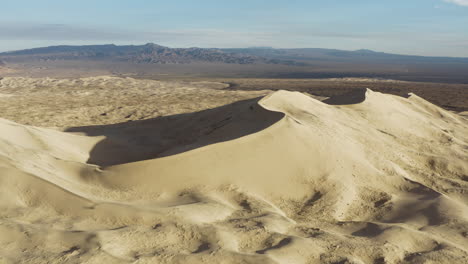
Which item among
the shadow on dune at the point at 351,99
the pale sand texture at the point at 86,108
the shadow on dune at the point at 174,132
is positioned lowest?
the pale sand texture at the point at 86,108

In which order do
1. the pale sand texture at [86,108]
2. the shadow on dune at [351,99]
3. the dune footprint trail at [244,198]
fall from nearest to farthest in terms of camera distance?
the dune footprint trail at [244,198] < the shadow on dune at [351,99] < the pale sand texture at [86,108]

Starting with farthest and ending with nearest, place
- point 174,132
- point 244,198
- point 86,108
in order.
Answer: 1. point 86,108
2. point 174,132
3. point 244,198

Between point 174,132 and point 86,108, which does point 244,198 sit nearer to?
point 174,132

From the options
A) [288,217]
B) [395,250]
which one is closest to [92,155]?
[288,217]

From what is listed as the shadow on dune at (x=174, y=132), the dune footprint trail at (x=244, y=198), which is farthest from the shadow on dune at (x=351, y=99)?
the shadow on dune at (x=174, y=132)

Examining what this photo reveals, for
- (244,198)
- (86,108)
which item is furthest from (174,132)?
(86,108)

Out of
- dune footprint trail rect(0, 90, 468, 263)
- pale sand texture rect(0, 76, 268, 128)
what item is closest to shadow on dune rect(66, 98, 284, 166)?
dune footprint trail rect(0, 90, 468, 263)

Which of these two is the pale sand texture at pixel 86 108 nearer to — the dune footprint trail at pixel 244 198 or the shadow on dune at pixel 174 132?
the shadow on dune at pixel 174 132
